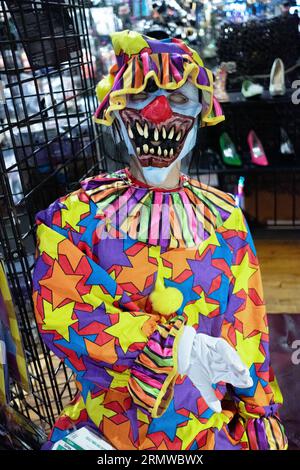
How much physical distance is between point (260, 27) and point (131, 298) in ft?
7.25

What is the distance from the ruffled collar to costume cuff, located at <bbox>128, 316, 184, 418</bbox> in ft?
0.58

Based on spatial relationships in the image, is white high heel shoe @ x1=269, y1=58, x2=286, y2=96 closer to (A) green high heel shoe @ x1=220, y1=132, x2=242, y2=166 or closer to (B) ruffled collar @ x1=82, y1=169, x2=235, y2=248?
(A) green high heel shoe @ x1=220, y1=132, x2=242, y2=166

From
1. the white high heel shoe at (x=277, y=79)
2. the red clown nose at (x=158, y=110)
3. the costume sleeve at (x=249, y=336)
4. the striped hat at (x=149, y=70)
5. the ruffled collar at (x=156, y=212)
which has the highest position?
the striped hat at (x=149, y=70)

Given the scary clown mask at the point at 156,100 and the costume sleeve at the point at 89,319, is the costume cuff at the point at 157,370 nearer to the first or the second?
the costume sleeve at the point at 89,319

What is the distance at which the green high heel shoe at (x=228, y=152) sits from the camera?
2562mm

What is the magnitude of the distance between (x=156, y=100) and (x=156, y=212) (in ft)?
0.71

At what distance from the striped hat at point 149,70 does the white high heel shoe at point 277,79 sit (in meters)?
1.74

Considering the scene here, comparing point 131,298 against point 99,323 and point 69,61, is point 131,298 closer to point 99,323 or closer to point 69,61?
point 99,323

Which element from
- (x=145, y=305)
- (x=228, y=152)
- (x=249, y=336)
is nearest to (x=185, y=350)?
(x=145, y=305)

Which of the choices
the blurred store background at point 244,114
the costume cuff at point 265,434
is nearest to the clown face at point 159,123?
the blurred store background at point 244,114

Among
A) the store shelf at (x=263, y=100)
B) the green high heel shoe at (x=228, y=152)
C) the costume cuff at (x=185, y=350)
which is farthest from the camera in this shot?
the green high heel shoe at (x=228, y=152)

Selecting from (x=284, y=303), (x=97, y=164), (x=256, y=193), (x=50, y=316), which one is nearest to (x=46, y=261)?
(x=50, y=316)

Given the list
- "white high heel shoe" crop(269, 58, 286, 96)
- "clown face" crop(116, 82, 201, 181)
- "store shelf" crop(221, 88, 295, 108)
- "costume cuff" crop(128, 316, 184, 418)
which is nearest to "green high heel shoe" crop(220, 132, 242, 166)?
"store shelf" crop(221, 88, 295, 108)

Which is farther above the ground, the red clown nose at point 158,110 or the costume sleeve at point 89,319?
the red clown nose at point 158,110
